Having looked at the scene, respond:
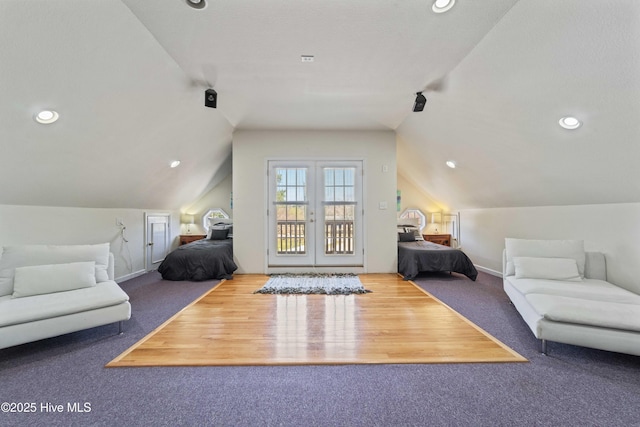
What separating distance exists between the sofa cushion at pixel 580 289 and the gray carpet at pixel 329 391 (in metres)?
0.47

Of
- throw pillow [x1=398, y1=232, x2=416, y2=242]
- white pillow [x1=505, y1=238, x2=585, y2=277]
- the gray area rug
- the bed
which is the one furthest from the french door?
white pillow [x1=505, y1=238, x2=585, y2=277]

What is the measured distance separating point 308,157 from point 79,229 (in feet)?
11.5

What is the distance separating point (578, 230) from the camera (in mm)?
3084

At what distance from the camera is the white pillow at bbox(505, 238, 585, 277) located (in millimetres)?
2744

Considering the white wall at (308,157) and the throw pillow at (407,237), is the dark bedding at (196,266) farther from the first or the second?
the throw pillow at (407,237)

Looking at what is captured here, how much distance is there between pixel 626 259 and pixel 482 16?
2947 mm

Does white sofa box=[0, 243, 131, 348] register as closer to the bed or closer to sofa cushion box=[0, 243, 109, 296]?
sofa cushion box=[0, 243, 109, 296]

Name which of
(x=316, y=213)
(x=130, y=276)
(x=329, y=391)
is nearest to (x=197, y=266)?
(x=130, y=276)

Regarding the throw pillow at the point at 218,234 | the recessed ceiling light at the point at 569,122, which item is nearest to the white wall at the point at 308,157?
the throw pillow at the point at 218,234

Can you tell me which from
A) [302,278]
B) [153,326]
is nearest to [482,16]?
[302,278]

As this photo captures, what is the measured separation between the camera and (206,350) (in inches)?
77.9

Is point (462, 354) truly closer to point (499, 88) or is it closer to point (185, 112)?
point (499, 88)

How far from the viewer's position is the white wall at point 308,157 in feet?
14.3

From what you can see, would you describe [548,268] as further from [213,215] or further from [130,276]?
[213,215]
